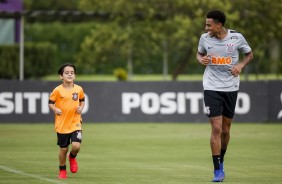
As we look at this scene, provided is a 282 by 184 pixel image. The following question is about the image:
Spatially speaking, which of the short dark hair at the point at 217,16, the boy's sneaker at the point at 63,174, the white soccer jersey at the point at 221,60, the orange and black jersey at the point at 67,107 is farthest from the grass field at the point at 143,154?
the short dark hair at the point at 217,16

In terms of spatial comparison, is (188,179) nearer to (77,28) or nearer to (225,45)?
(225,45)

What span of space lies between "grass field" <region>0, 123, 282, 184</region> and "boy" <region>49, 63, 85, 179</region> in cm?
42

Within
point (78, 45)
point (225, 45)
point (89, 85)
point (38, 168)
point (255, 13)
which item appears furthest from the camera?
point (78, 45)

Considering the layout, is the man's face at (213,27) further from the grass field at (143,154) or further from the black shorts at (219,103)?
the grass field at (143,154)

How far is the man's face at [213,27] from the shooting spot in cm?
1293

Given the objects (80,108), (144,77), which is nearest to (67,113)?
(80,108)

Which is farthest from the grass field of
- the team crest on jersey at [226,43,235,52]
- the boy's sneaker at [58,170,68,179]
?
the team crest on jersey at [226,43,235,52]

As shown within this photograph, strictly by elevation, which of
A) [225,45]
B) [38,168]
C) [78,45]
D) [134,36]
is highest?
[225,45]

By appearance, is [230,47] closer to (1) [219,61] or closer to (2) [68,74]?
(1) [219,61]

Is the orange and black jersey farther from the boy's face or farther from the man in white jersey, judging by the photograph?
the man in white jersey

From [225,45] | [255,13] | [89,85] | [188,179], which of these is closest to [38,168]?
[188,179]

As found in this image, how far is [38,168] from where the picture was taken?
48.5ft

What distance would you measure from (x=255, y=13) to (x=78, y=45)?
77.0 ft

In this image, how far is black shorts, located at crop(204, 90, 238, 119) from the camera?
1304cm
